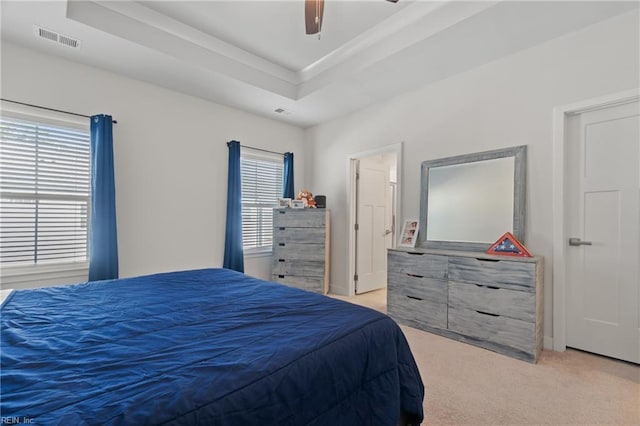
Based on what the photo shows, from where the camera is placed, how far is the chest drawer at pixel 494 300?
2363mm

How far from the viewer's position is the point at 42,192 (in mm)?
2803

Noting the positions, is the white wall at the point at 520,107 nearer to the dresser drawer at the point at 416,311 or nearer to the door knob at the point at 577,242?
the door knob at the point at 577,242

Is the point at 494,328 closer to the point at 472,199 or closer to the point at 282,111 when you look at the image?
the point at 472,199

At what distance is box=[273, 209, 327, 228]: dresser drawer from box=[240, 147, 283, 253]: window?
1.53ft

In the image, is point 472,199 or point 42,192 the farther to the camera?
point 472,199

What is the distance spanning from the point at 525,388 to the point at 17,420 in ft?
8.23

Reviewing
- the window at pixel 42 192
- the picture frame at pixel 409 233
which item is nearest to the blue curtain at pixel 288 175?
the picture frame at pixel 409 233

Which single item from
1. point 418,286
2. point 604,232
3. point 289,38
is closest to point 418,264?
point 418,286

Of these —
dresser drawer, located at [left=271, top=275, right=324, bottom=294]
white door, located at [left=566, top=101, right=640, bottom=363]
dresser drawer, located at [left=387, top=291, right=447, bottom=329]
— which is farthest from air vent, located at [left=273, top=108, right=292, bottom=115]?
white door, located at [left=566, top=101, right=640, bottom=363]

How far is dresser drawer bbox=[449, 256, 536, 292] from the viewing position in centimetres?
237

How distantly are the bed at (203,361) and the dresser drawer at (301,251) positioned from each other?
8.20 ft

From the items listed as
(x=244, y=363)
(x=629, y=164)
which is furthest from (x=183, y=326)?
(x=629, y=164)

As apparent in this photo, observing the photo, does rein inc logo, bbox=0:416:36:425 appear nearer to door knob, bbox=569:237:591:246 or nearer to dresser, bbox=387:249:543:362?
dresser, bbox=387:249:543:362

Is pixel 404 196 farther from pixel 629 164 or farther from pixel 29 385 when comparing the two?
pixel 29 385
